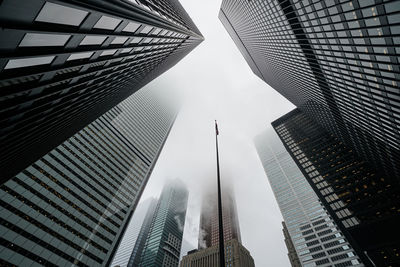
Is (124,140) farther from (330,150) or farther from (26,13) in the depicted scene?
(330,150)

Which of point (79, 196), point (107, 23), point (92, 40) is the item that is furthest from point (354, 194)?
point (79, 196)

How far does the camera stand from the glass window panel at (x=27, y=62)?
29.1ft

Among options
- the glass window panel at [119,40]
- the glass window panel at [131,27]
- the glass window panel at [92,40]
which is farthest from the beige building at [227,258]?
the glass window panel at [92,40]

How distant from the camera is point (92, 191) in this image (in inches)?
2633

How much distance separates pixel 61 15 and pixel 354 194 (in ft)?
336

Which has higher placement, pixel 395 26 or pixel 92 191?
pixel 92 191

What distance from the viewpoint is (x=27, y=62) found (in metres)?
9.74

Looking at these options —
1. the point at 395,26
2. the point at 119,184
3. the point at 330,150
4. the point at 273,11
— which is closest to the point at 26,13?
the point at 395,26

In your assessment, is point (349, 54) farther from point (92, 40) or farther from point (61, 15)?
point (61, 15)

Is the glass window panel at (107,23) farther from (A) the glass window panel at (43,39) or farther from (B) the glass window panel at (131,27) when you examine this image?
(A) the glass window panel at (43,39)

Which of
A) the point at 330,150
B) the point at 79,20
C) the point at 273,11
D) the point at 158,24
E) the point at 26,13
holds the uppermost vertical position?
the point at 330,150

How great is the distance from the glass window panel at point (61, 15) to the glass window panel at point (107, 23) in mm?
1933

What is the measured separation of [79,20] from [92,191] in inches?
2734

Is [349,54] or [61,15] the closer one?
[61,15]
